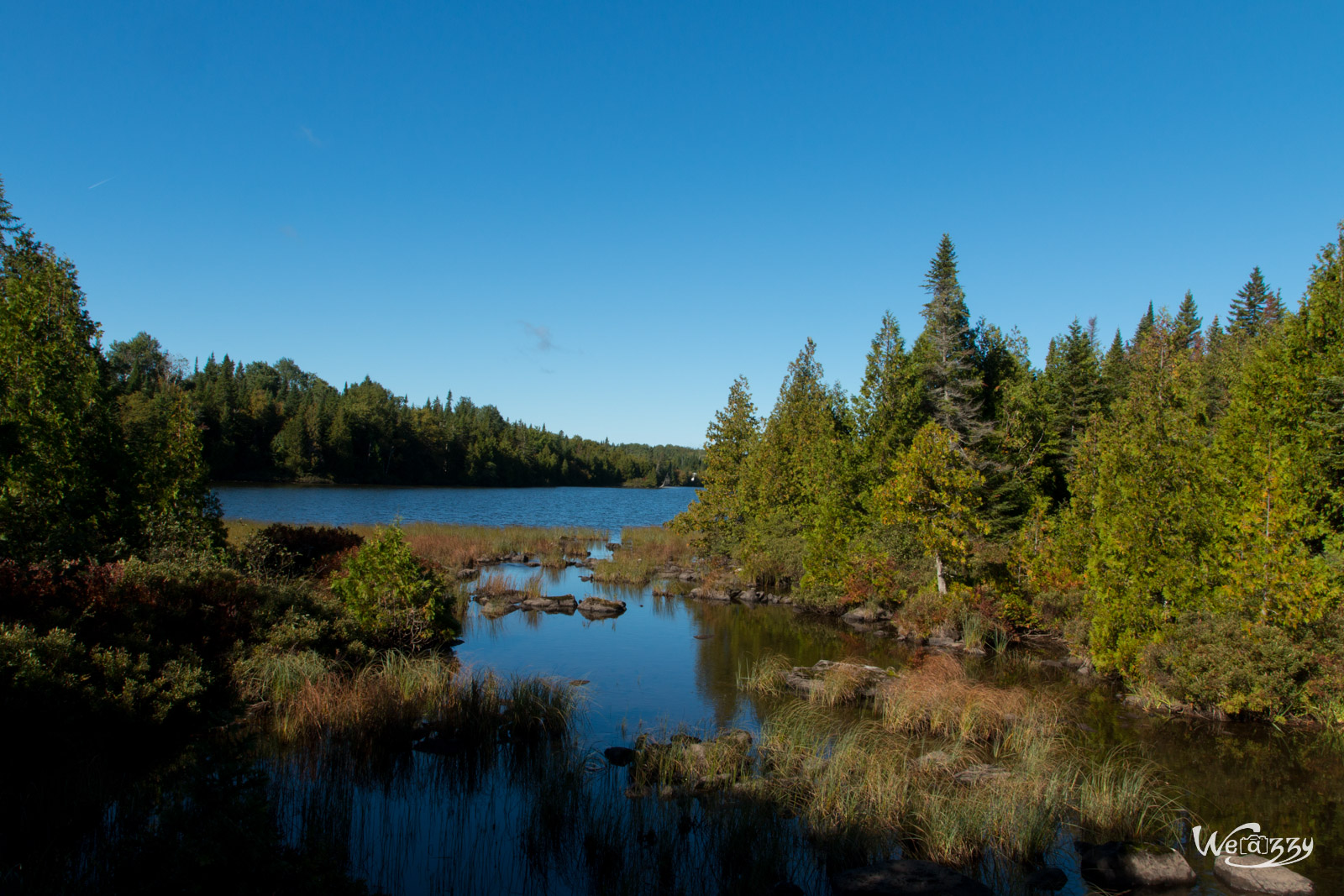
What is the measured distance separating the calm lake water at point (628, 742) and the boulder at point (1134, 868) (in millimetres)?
208

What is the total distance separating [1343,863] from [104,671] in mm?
Result: 15663

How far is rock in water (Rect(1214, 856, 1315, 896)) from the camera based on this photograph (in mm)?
7422

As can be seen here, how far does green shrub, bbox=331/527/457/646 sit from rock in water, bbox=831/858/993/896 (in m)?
10.8

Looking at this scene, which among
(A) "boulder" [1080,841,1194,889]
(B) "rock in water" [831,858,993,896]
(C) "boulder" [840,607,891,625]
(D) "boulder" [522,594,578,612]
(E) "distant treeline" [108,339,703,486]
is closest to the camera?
(B) "rock in water" [831,858,993,896]

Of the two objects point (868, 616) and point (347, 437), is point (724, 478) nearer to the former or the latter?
point (868, 616)

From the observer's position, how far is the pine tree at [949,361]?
108 feet

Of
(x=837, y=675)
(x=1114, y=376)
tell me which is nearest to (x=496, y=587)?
(x=837, y=675)

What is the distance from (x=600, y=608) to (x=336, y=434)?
280ft

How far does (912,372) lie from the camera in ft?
109

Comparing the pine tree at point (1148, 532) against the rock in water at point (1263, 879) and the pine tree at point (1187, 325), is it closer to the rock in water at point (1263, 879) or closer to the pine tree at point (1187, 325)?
the rock in water at point (1263, 879)

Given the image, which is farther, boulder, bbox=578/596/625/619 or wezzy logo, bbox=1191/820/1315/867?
boulder, bbox=578/596/625/619

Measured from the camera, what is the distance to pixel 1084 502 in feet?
72.3

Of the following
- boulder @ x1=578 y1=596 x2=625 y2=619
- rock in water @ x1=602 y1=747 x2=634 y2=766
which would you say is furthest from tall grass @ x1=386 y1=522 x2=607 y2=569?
rock in water @ x1=602 y1=747 x2=634 y2=766

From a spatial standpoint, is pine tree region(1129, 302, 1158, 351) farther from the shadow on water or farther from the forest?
the shadow on water
